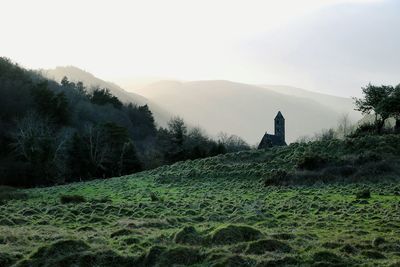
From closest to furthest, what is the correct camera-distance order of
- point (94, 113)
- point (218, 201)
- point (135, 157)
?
point (218, 201)
point (135, 157)
point (94, 113)

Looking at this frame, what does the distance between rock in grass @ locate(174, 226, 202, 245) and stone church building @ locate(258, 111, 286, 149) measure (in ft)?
217

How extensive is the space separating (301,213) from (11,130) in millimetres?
53549

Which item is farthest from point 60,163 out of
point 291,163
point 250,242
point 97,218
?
point 250,242

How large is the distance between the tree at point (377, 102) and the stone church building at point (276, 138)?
21184 mm

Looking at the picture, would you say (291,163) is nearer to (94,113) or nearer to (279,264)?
(279,264)

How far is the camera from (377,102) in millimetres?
57219

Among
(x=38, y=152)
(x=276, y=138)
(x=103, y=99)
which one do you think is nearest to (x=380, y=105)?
(x=276, y=138)

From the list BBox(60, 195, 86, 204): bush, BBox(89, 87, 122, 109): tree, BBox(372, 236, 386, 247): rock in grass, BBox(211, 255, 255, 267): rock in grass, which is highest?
BBox(89, 87, 122, 109): tree

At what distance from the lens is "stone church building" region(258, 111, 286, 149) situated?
259 ft

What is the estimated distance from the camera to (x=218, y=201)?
24.3 m

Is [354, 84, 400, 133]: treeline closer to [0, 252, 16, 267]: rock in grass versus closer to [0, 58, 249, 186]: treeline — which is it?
[0, 58, 249, 186]: treeline

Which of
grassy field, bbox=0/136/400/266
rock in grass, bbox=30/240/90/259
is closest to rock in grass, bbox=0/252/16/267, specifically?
grassy field, bbox=0/136/400/266

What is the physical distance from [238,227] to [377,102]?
164 ft

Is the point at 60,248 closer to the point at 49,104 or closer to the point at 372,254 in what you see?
the point at 372,254
